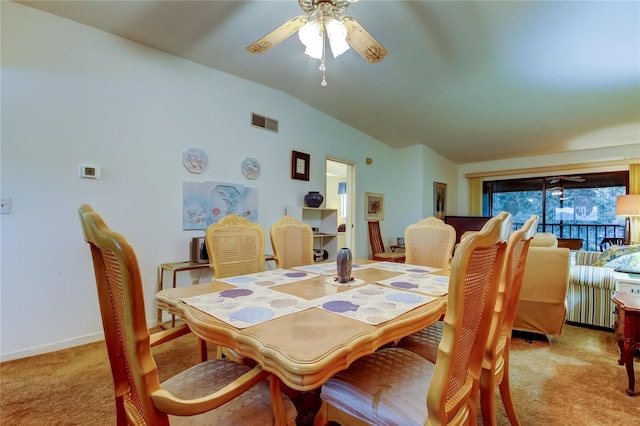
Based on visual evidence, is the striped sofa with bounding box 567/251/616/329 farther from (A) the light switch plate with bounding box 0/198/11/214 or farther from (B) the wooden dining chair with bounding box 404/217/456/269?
(A) the light switch plate with bounding box 0/198/11/214

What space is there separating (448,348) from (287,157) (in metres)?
3.57

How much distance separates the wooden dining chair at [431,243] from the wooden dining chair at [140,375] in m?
1.79

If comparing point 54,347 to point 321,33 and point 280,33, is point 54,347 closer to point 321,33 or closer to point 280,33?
point 280,33

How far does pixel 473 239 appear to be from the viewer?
0.75 metres

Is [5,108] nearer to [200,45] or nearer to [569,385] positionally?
[200,45]

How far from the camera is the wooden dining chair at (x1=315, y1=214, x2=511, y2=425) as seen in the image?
0.77 m

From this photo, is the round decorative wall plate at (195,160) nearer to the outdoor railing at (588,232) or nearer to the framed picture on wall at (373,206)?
the framed picture on wall at (373,206)

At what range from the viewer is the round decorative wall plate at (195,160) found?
3125 millimetres

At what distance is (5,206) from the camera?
7.26ft

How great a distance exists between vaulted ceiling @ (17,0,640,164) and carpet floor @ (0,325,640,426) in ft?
8.58

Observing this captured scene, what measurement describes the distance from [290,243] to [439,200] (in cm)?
472

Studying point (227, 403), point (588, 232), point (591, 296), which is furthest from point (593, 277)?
point (588, 232)

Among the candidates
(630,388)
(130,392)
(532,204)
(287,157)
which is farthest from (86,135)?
(532,204)

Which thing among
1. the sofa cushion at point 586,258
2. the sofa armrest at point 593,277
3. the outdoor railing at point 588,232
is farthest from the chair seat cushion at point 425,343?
the outdoor railing at point 588,232
